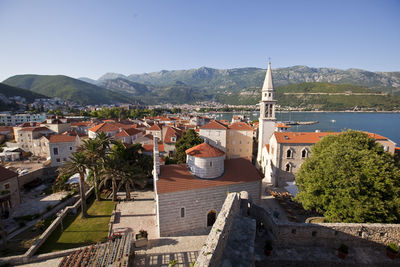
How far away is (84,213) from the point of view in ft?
66.5

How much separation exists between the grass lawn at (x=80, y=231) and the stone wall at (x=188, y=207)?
5.66 metres

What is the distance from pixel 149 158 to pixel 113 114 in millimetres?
95582

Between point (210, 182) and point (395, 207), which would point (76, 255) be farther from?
point (395, 207)

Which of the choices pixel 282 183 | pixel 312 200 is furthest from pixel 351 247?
pixel 282 183

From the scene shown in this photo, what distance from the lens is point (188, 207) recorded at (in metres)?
18.1

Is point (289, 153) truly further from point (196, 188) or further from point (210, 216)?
point (196, 188)

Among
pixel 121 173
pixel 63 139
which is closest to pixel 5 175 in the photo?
pixel 121 173

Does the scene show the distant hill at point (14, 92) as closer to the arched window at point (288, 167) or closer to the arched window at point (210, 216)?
the arched window at point (210, 216)

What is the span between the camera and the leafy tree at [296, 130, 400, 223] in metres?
14.1

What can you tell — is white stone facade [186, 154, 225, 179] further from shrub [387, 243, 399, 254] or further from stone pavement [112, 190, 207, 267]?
shrub [387, 243, 399, 254]

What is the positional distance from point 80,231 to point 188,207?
10425 mm

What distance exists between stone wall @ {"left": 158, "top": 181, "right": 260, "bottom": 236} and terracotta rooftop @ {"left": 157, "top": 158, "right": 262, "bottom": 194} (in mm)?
432

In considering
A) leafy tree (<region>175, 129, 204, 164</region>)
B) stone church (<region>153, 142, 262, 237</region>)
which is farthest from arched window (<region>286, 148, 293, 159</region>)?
leafy tree (<region>175, 129, 204, 164</region>)

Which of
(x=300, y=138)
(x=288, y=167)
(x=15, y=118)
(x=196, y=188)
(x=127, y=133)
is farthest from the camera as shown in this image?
(x=15, y=118)
